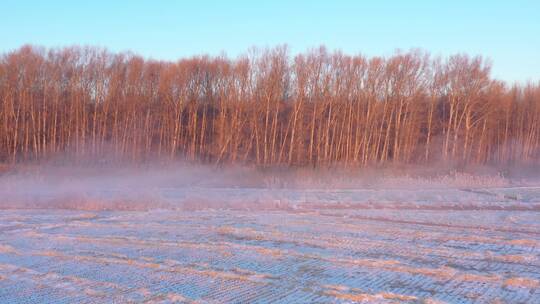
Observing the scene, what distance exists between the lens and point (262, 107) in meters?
41.3

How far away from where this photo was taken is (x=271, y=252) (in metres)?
8.88

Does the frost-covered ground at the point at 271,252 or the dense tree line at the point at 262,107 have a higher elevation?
the dense tree line at the point at 262,107

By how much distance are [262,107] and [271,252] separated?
32.9 meters

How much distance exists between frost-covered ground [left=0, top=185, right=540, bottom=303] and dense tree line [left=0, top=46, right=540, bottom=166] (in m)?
26.1

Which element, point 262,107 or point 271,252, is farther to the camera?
point 262,107

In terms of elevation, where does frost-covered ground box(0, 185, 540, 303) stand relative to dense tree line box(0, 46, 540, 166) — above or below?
below

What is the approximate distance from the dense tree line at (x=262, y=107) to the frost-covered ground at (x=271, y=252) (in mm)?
26079

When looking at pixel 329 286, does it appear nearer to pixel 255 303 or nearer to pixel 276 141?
pixel 255 303

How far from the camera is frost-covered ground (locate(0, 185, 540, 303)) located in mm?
6652

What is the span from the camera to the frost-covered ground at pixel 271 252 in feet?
21.8

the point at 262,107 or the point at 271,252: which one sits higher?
the point at 262,107

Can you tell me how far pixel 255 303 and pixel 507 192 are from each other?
50.7 ft

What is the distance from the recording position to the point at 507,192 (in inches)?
754

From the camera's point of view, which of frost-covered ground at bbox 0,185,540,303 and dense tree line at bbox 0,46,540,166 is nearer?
frost-covered ground at bbox 0,185,540,303
